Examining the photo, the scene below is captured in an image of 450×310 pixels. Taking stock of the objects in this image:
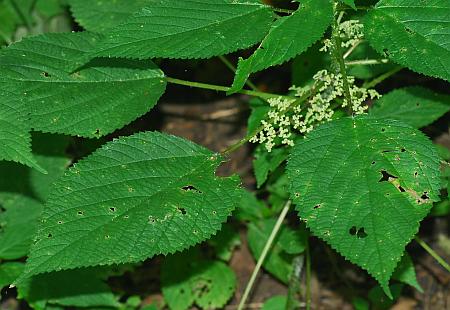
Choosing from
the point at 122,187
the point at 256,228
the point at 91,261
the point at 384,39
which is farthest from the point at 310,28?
the point at 256,228

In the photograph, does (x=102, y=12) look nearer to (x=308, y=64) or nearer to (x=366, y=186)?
(x=308, y=64)

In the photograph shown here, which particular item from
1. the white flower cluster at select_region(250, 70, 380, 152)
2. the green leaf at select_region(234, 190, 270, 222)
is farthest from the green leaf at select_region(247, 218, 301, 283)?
the white flower cluster at select_region(250, 70, 380, 152)

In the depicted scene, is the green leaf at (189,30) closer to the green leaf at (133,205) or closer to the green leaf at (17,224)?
the green leaf at (133,205)

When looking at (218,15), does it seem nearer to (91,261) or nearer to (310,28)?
(310,28)

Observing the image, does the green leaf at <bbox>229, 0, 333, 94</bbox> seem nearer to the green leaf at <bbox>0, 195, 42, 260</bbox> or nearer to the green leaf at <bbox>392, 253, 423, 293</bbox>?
the green leaf at <bbox>392, 253, 423, 293</bbox>

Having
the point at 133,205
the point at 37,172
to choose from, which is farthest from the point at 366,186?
the point at 37,172

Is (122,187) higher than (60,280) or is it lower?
higher
